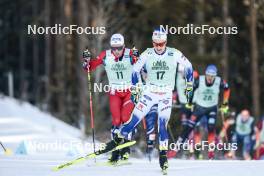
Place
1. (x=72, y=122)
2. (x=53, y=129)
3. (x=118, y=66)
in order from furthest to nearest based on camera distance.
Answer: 1. (x=72, y=122)
2. (x=53, y=129)
3. (x=118, y=66)

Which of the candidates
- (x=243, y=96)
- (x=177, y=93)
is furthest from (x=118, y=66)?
(x=243, y=96)

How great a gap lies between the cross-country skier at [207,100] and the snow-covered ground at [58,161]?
186 cm

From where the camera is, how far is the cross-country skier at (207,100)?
17.5m

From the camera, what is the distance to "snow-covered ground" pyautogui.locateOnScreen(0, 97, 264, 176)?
468 inches

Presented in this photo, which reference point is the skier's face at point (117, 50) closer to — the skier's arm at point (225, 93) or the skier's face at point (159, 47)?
the skier's face at point (159, 47)

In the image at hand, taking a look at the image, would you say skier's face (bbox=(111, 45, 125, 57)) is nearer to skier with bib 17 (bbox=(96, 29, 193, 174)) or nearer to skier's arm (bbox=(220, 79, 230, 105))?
skier with bib 17 (bbox=(96, 29, 193, 174))

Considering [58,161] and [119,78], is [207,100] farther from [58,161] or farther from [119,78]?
[58,161]

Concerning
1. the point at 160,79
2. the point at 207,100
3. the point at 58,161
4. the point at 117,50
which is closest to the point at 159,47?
the point at 160,79

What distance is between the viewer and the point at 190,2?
37.1m

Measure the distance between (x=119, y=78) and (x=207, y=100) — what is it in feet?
15.1

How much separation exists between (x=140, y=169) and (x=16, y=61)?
3774 centimetres

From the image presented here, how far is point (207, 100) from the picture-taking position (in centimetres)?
1778

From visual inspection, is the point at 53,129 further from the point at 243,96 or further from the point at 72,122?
the point at 243,96

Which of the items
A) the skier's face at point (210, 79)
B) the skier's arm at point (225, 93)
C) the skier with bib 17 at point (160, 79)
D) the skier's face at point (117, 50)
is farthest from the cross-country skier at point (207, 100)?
the skier with bib 17 at point (160, 79)
